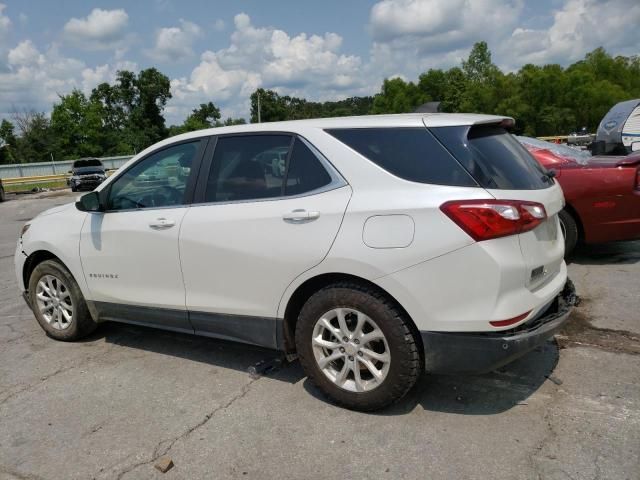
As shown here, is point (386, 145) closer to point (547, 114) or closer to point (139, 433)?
point (139, 433)

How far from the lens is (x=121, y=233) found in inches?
163

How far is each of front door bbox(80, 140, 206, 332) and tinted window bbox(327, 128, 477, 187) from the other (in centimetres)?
134

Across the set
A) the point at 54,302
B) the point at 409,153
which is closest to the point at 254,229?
the point at 409,153

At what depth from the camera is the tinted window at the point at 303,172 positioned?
3.32m

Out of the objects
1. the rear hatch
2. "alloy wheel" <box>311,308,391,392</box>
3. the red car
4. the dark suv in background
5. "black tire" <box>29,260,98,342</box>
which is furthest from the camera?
the dark suv in background

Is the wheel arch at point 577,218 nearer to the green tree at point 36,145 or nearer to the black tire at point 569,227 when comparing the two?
the black tire at point 569,227

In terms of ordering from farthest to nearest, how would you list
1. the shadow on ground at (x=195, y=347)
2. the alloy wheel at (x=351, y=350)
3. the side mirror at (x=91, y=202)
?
the side mirror at (x=91, y=202)
the shadow on ground at (x=195, y=347)
the alloy wheel at (x=351, y=350)

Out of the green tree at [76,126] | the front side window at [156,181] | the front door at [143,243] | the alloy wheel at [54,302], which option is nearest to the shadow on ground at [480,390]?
the front door at [143,243]

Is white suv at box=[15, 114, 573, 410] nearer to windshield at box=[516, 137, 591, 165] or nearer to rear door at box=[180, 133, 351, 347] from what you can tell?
rear door at box=[180, 133, 351, 347]

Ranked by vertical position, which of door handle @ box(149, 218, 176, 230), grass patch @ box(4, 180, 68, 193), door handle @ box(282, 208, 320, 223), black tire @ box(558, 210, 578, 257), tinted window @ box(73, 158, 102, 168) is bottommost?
grass patch @ box(4, 180, 68, 193)

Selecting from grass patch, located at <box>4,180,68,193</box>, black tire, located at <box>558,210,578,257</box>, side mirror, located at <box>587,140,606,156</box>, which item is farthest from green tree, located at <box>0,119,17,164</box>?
black tire, located at <box>558,210,578,257</box>

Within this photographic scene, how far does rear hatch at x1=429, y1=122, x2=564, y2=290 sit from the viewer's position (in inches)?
117

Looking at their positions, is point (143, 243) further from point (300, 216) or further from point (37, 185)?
point (37, 185)

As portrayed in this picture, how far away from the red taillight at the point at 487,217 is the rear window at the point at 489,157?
5.7 inches
